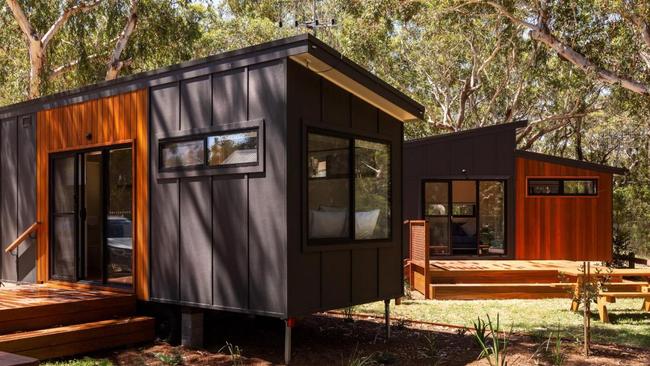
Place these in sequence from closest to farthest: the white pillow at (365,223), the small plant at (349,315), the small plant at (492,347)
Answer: the small plant at (492,347)
the white pillow at (365,223)
the small plant at (349,315)

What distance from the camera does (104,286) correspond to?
748 cm

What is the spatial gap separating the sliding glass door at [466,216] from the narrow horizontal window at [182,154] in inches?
301

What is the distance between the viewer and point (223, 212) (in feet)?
20.5

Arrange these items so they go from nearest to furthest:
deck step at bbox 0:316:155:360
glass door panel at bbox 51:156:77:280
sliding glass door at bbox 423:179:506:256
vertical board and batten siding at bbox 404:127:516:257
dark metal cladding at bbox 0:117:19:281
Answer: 1. deck step at bbox 0:316:155:360
2. glass door panel at bbox 51:156:77:280
3. dark metal cladding at bbox 0:117:19:281
4. vertical board and batten siding at bbox 404:127:516:257
5. sliding glass door at bbox 423:179:506:256

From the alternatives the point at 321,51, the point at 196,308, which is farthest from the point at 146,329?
the point at 321,51

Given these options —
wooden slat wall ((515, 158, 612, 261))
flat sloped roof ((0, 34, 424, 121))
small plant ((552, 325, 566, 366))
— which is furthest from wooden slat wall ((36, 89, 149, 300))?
wooden slat wall ((515, 158, 612, 261))

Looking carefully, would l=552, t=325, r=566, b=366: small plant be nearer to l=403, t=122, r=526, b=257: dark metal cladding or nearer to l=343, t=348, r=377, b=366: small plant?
l=343, t=348, r=377, b=366: small plant

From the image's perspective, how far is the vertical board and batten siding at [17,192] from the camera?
848 cm

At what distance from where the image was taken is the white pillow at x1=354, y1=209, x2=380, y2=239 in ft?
21.9

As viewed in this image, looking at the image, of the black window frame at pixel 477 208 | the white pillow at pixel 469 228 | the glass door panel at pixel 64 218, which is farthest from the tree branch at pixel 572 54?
the glass door panel at pixel 64 218

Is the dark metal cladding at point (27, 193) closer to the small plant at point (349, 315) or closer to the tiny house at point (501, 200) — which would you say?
the small plant at point (349, 315)

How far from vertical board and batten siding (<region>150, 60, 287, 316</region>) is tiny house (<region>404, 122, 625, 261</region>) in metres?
7.42

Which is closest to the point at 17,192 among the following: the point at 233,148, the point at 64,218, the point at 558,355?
the point at 64,218

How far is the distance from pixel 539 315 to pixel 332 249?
13.8ft
